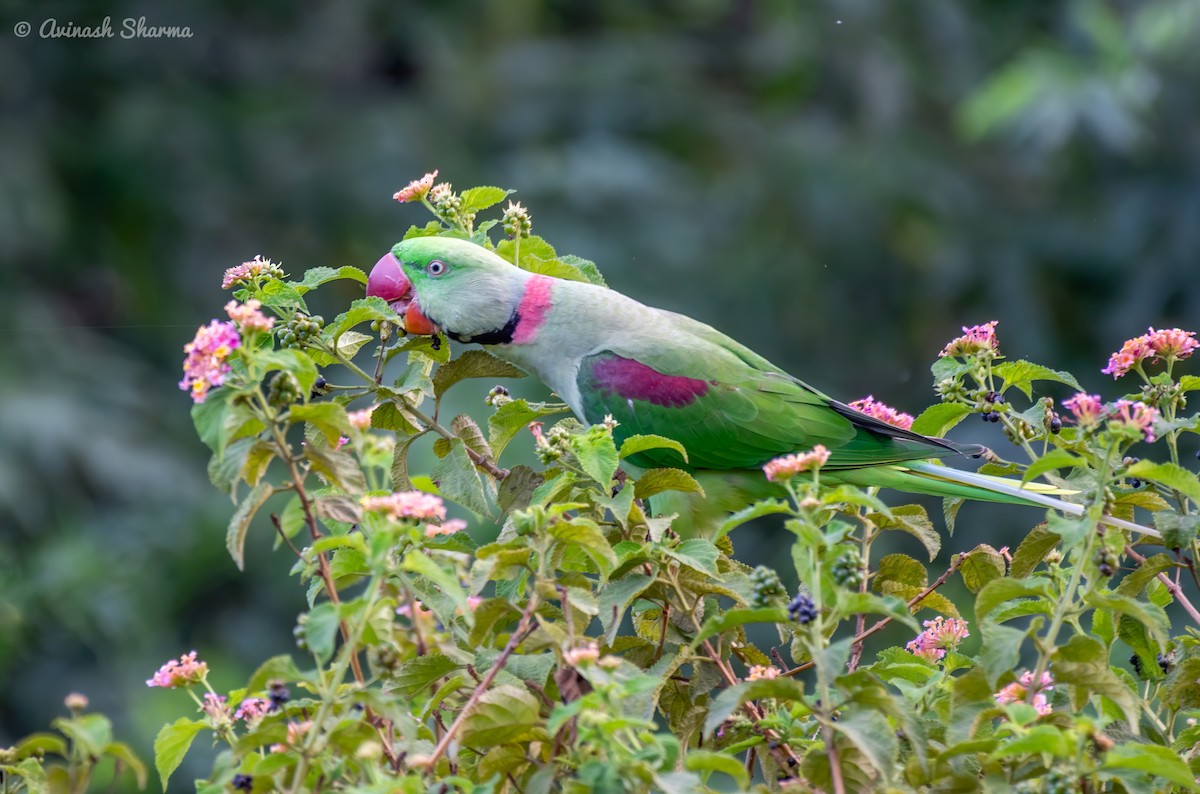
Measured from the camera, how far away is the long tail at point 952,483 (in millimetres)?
2268

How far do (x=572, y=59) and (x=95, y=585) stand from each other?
5.02 m

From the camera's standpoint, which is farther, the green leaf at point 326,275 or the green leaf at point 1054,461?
the green leaf at point 326,275

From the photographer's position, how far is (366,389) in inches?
76.7

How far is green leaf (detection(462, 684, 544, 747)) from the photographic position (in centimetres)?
139

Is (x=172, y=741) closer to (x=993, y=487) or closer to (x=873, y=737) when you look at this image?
(x=873, y=737)

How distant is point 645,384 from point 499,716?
52.0 inches

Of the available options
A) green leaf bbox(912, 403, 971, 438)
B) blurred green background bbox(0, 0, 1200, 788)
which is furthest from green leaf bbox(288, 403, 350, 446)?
blurred green background bbox(0, 0, 1200, 788)

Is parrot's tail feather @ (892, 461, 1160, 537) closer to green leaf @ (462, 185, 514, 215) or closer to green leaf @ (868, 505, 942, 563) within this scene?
green leaf @ (868, 505, 942, 563)

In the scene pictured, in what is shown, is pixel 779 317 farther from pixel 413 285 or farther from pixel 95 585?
pixel 413 285

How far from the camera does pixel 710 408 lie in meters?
2.63

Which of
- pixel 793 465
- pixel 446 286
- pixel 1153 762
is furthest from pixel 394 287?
pixel 1153 762

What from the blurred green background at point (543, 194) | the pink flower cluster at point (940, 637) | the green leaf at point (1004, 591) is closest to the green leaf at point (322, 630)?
the green leaf at point (1004, 591)

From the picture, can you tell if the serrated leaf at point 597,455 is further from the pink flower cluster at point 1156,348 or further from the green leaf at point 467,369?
the pink flower cluster at point 1156,348

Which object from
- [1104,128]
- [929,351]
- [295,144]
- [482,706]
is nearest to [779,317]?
[929,351]
